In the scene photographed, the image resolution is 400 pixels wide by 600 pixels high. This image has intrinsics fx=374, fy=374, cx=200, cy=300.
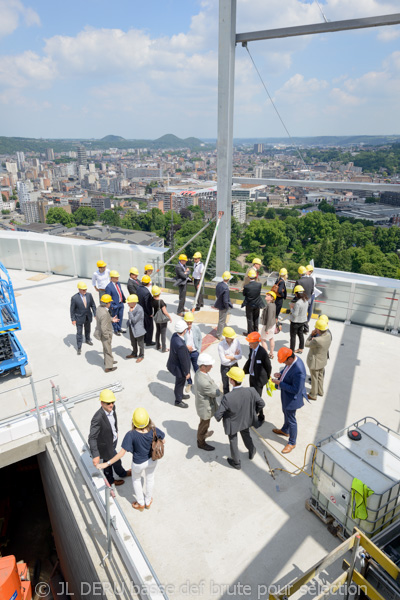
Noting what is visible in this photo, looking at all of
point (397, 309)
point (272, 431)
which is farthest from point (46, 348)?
point (397, 309)

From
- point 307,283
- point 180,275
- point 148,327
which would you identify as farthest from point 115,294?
point 307,283

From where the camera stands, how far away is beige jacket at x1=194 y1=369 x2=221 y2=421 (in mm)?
5117

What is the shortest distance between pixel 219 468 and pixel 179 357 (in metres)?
1.80

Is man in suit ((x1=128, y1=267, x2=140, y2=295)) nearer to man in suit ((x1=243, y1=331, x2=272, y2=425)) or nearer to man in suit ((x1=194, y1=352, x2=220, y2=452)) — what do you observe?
man in suit ((x1=243, y1=331, x2=272, y2=425))

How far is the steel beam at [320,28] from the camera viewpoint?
24.8ft

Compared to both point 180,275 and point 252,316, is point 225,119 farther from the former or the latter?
point 252,316

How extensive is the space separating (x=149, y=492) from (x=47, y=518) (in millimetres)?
5487

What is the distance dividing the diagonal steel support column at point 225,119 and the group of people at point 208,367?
4.00 feet

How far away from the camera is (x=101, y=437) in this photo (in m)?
4.61

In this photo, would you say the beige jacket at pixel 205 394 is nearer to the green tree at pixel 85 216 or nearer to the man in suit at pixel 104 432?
the man in suit at pixel 104 432

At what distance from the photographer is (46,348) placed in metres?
8.69

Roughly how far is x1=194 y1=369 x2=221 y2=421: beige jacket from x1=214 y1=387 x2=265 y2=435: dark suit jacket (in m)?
0.31

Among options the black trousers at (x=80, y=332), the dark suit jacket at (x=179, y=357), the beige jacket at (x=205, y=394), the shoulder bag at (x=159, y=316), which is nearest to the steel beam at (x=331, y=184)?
the shoulder bag at (x=159, y=316)

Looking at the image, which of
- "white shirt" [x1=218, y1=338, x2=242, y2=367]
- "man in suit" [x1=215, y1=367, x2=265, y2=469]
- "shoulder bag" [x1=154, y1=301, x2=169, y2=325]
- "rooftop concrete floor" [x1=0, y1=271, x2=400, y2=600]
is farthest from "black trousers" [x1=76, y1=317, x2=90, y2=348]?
"man in suit" [x1=215, y1=367, x2=265, y2=469]
